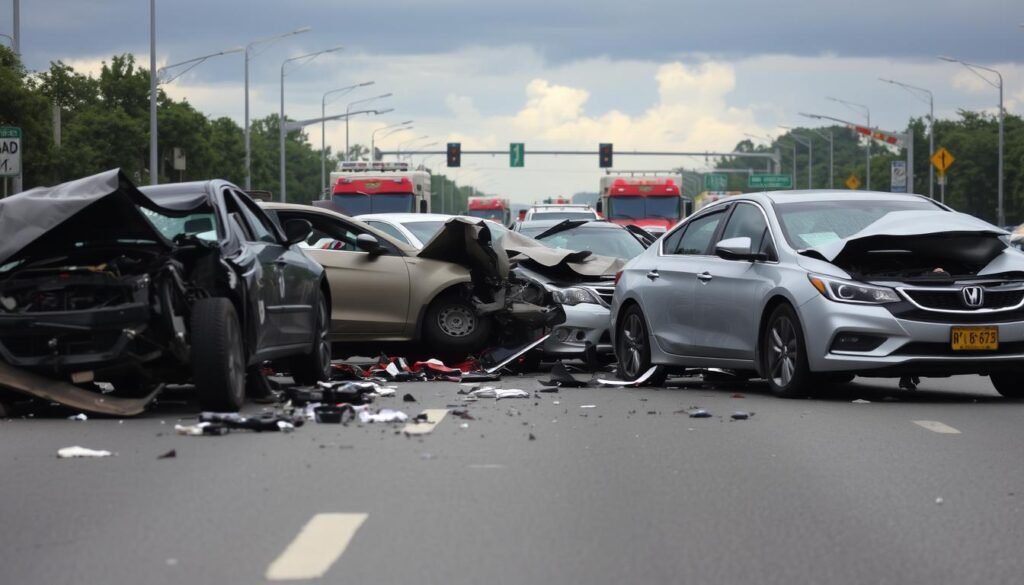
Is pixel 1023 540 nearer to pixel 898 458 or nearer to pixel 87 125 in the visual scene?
pixel 898 458

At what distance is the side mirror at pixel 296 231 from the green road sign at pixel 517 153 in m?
94.4

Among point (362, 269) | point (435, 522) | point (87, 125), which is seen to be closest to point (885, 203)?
point (362, 269)

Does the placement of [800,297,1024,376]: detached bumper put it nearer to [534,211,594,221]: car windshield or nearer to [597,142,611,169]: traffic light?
[534,211,594,221]: car windshield

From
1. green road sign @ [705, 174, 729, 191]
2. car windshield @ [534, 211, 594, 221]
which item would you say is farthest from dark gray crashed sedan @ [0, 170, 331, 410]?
green road sign @ [705, 174, 729, 191]

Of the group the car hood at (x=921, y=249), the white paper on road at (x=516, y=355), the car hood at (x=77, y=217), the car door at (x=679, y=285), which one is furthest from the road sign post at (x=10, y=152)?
the car hood at (x=921, y=249)

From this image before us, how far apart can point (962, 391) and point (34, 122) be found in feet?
112

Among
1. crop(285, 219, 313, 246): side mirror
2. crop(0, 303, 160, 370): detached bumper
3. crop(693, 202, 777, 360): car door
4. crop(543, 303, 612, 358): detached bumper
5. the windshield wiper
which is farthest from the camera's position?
the windshield wiper

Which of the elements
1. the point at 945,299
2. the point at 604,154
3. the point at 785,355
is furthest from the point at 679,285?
the point at 604,154

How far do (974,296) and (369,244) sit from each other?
563cm

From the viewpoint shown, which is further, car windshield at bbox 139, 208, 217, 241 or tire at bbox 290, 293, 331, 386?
tire at bbox 290, 293, 331, 386

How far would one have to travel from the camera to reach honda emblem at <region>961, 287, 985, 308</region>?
12.6m

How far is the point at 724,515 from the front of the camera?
7375 mm

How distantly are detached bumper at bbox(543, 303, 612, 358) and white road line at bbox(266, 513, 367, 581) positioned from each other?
924 centimetres

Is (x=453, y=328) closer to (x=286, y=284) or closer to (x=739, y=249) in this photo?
(x=286, y=284)
